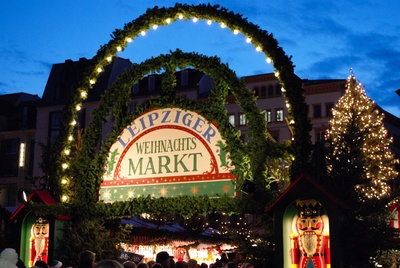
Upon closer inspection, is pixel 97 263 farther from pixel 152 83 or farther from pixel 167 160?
pixel 152 83

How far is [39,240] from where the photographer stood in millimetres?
16594

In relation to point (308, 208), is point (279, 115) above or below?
above

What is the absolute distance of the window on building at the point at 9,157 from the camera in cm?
6544

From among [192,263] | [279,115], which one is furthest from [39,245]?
[279,115]

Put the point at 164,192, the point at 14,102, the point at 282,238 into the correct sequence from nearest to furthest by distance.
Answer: the point at 282,238 → the point at 164,192 → the point at 14,102

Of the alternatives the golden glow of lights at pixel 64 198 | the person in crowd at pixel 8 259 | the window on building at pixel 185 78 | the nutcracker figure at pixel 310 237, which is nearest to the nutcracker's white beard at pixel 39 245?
the golden glow of lights at pixel 64 198

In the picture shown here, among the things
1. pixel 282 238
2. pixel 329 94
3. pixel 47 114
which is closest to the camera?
pixel 282 238

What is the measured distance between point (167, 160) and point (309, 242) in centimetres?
433

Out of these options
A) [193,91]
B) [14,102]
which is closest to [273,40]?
[193,91]

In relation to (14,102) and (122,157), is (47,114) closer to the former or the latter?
(14,102)

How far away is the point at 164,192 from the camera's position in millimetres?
15930

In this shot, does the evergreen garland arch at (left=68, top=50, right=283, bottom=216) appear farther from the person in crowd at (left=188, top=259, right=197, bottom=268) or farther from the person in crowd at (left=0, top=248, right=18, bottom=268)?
the person in crowd at (left=0, top=248, right=18, bottom=268)

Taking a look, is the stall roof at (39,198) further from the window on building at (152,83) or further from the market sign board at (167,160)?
the window on building at (152,83)

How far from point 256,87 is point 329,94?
6095 mm
